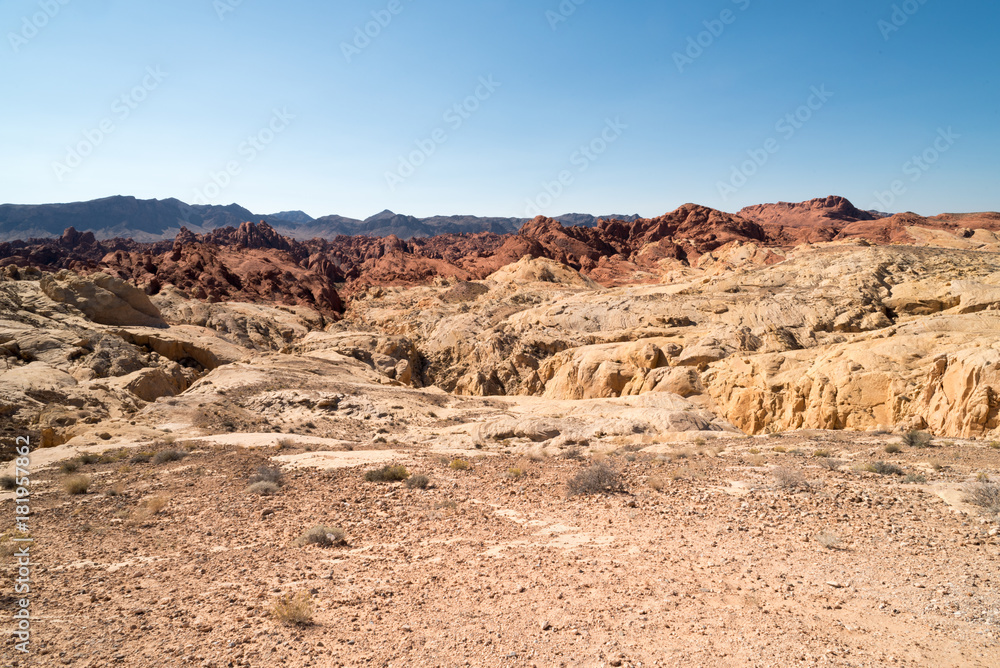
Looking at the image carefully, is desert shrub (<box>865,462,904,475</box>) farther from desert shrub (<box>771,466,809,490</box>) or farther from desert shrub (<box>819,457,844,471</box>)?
desert shrub (<box>771,466,809,490</box>)

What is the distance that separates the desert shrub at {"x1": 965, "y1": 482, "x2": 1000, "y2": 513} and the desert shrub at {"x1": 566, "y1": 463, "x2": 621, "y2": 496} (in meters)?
5.41

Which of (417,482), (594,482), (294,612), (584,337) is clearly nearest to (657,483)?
(594,482)

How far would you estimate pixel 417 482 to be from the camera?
417 inches

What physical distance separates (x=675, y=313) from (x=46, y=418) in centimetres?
3282

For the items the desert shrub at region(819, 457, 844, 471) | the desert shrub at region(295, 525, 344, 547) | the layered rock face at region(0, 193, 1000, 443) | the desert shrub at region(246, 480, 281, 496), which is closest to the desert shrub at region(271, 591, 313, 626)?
the desert shrub at region(295, 525, 344, 547)

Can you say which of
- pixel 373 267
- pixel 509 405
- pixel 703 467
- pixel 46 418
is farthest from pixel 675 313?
pixel 373 267

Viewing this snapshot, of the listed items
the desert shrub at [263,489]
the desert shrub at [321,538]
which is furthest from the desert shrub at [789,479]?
the desert shrub at [263,489]

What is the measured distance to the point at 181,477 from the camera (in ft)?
38.0

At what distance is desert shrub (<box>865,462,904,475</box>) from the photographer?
9.98m

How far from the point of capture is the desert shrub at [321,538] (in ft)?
25.4

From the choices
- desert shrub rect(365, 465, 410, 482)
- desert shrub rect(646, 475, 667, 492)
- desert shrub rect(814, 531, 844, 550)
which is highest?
desert shrub rect(814, 531, 844, 550)

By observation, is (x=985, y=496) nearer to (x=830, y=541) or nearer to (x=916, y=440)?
(x=830, y=541)

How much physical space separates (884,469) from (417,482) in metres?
9.18

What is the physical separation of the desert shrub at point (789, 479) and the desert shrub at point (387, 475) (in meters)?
7.32
